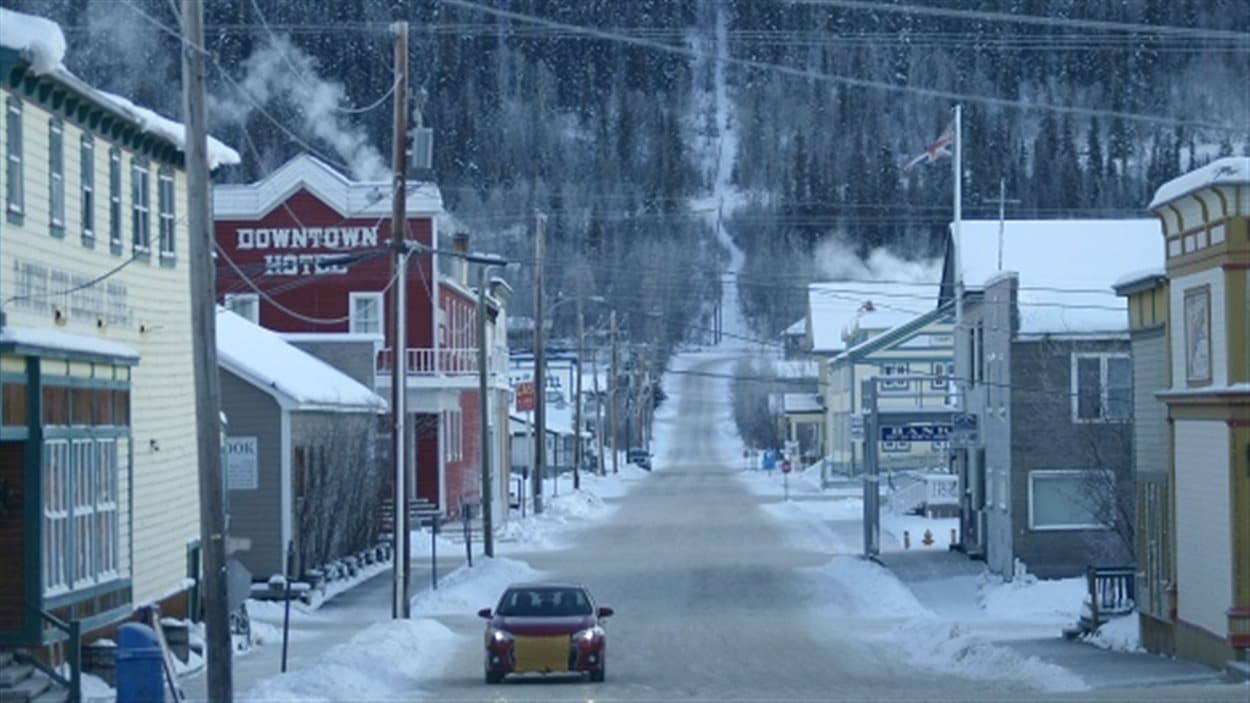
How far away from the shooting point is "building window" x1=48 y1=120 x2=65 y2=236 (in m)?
24.4

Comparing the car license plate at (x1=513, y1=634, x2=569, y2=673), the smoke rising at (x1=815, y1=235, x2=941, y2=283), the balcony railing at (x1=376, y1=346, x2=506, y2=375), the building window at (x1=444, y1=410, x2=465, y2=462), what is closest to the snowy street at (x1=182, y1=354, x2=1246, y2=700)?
the car license plate at (x1=513, y1=634, x2=569, y2=673)

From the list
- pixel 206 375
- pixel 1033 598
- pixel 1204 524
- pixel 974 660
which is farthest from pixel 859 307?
pixel 206 375

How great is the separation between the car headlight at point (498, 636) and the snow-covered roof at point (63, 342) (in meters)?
5.93

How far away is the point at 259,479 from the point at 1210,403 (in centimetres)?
2083

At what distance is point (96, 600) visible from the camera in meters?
24.9

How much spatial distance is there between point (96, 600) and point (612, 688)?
6554mm

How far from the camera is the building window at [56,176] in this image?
24391mm

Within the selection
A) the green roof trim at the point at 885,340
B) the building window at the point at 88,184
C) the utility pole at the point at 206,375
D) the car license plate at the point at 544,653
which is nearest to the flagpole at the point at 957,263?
the car license plate at the point at 544,653

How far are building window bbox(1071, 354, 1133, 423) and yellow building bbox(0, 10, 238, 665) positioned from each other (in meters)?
20.7

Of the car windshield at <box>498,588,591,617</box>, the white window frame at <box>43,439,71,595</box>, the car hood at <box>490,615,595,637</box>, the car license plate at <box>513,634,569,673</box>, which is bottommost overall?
the car license plate at <box>513,634,569,673</box>

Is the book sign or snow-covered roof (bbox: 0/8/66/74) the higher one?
snow-covered roof (bbox: 0/8/66/74)

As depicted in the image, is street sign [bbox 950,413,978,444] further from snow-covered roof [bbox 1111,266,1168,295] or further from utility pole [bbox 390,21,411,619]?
utility pole [bbox 390,21,411,619]

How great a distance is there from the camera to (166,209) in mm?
30531

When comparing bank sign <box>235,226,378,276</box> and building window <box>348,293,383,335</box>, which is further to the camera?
bank sign <box>235,226,378,276</box>
